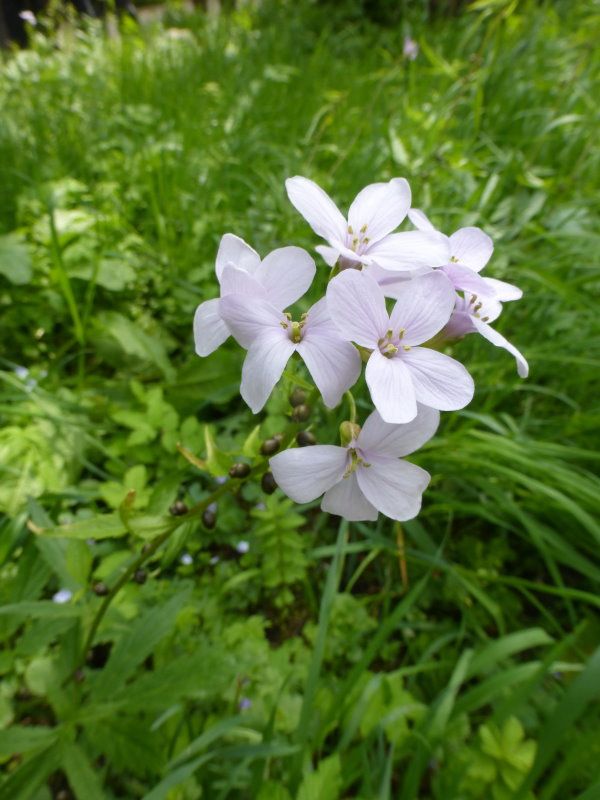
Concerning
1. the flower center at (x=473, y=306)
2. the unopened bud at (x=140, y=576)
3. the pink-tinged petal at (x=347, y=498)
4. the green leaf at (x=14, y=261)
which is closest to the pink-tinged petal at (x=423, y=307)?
the flower center at (x=473, y=306)

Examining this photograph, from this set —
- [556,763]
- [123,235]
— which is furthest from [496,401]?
[123,235]

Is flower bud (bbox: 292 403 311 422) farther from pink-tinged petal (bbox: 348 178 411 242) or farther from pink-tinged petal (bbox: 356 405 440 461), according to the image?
pink-tinged petal (bbox: 348 178 411 242)

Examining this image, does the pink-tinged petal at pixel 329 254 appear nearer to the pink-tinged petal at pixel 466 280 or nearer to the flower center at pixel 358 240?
the flower center at pixel 358 240

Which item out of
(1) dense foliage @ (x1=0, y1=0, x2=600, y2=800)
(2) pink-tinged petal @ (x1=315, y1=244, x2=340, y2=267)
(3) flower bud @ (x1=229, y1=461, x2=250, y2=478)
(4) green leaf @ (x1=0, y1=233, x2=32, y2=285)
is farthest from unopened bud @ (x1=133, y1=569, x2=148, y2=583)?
(4) green leaf @ (x1=0, y1=233, x2=32, y2=285)

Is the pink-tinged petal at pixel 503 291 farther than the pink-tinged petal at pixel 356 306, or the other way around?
the pink-tinged petal at pixel 503 291

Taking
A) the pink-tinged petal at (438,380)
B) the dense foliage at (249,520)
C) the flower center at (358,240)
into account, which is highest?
the flower center at (358,240)
